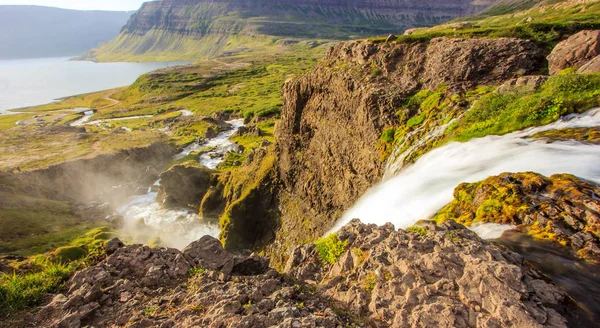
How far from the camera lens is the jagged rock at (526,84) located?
48.7 feet

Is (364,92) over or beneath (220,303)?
over

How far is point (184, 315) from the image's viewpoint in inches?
292

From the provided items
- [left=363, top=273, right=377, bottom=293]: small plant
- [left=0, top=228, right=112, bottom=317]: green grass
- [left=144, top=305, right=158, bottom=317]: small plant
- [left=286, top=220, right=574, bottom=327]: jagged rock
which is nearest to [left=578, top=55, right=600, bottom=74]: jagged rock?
[left=286, top=220, right=574, bottom=327]: jagged rock

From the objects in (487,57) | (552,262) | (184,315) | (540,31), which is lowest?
(184,315)

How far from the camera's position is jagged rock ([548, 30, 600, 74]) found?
54.1ft

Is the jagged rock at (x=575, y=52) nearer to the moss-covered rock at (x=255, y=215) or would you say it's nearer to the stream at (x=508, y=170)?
the stream at (x=508, y=170)

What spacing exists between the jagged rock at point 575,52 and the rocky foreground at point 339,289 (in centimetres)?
1485

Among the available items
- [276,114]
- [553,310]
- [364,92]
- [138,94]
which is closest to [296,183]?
[364,92]

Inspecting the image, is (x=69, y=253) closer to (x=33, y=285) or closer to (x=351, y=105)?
(x=33, y=285)

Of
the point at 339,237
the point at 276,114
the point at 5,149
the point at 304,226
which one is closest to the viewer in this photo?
the point at 339,237

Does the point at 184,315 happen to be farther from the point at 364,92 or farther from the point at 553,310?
the point at 364,92

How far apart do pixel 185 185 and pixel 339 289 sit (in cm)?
4061

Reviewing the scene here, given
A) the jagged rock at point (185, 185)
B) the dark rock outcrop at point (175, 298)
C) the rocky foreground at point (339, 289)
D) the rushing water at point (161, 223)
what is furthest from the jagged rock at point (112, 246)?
the jagged rock at point (185, 185)

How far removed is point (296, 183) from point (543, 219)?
23661mm
